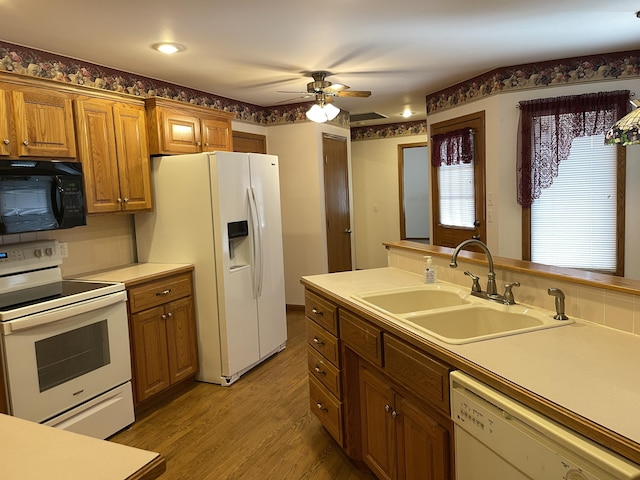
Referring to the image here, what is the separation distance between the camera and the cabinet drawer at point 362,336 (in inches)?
74.6

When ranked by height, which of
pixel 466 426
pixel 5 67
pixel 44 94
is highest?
pixel 5 67

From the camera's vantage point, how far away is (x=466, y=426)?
1.35m

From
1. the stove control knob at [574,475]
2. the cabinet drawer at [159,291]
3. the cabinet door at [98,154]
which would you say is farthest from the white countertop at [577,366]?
the cabinet door at [98,154]

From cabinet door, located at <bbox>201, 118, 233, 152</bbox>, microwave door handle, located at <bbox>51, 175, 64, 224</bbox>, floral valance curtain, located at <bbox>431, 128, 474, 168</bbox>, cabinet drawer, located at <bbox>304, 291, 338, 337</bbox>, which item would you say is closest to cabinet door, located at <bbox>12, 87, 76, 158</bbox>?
microwave door handle, located at <bbox>51, 175, 64, 224</bbox>

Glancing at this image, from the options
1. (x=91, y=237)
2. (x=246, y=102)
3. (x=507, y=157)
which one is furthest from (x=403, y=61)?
(x=91, y=237)

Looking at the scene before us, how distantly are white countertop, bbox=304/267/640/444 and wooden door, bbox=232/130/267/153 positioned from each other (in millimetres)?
3649

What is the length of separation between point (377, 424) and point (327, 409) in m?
0.55

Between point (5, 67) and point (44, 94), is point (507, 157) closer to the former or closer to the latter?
point (44, 94)

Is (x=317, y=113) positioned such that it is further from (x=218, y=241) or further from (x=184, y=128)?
(x=218, y=241)

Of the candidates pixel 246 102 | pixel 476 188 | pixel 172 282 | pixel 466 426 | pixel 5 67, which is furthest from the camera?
pixel 246 102

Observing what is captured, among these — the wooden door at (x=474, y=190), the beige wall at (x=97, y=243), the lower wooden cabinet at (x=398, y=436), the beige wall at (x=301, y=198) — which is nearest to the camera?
the lower wooden cabinet at (x=398, y=436)

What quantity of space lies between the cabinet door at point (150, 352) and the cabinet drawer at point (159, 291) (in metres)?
0.05

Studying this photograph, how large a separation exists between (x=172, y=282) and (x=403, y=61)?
8.12 feet

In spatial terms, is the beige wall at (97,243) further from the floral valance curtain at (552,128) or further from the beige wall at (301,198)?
the floral valance curtain at (552,128)
